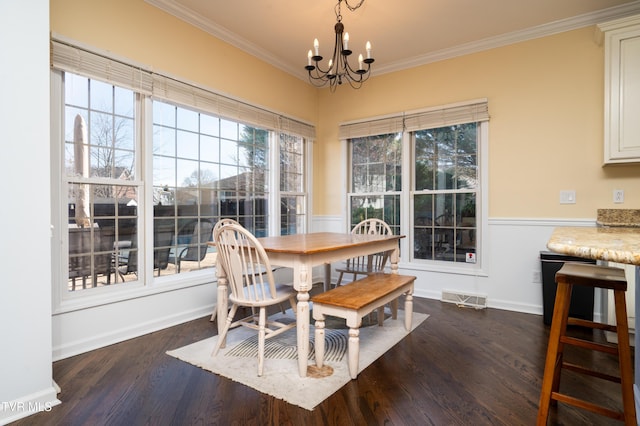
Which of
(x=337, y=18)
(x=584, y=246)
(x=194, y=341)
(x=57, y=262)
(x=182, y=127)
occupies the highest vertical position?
(x=337, y=18)

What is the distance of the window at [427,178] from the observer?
12.6 feet

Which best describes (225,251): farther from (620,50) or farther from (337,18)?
(620,50)

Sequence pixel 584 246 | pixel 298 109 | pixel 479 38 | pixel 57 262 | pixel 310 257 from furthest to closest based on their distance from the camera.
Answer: pixel 298 109 → pixel 479 38 → pixel 57 262 → pixel 310 257 → pixel 584 246

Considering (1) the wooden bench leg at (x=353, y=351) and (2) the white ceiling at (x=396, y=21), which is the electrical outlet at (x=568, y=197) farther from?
(1) the wooden bench leg at (x=353, y=351)

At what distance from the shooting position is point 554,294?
10.1 ft

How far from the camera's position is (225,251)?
2232 mm

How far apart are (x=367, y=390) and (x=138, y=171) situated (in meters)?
2.39

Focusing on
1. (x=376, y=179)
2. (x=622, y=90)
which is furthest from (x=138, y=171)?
(x=622, y=90)

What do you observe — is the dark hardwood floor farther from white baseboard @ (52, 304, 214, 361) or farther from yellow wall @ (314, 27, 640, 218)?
yellow wall @ (314, 27, 640, 218)

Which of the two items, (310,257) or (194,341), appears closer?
(310,257)

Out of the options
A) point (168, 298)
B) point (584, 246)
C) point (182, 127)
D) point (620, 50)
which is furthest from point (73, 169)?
point (620, 50)

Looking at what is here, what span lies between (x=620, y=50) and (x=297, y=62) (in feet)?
10.2

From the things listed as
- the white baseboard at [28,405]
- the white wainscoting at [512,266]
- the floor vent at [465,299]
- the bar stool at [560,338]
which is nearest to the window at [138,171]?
the white baseboard at [28,405]

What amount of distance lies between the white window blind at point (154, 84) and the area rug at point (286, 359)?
2.06 meters
